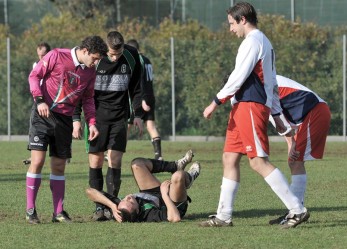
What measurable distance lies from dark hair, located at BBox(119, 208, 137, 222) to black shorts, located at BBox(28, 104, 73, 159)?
2.68ft

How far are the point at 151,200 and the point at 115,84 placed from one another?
159 centimetres

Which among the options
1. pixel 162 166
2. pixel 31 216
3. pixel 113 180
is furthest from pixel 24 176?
pixel 31 216

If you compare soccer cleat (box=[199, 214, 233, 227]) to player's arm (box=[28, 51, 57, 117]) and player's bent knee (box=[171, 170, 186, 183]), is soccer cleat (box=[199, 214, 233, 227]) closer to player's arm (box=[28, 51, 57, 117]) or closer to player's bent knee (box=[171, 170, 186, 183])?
player's bent knee (box=[171, 170, 186, 183])

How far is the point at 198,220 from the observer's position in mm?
11008

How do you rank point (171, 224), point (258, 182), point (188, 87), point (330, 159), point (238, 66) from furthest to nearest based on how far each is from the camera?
point (188, 87)
point (330, 159)
point (258, 182)
point (171, 224)
point (238, 66)

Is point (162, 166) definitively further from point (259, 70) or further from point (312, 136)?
point (259, 70)

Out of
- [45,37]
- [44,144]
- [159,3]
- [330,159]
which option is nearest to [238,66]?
[44,144]

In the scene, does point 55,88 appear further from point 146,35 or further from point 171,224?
point 146,35

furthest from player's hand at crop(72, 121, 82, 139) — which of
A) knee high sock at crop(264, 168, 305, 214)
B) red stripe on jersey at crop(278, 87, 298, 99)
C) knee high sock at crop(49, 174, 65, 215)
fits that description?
knee high sock at crop(264, 168, 305, 214)

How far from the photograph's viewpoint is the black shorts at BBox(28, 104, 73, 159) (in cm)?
1075

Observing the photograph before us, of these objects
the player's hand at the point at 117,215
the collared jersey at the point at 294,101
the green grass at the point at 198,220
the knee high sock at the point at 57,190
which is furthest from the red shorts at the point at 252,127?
the knee high sock at the point at 57,190

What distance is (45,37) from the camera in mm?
29531

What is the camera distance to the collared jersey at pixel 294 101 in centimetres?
1109

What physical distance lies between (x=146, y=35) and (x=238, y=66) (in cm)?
2206
